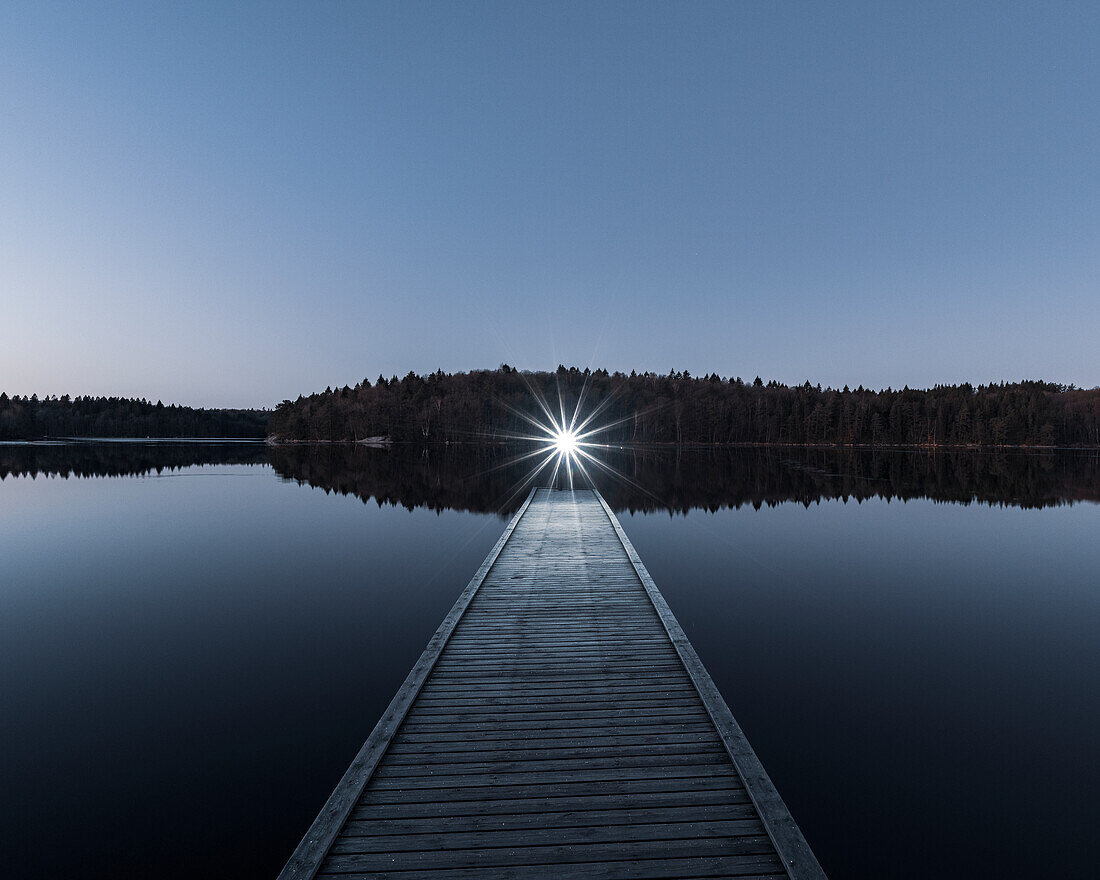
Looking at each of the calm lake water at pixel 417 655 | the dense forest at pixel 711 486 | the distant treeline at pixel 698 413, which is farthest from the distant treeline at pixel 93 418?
the calm lake water at pixel 417 655

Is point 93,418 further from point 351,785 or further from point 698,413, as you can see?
point 351,785

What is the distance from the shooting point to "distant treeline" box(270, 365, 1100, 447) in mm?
122500

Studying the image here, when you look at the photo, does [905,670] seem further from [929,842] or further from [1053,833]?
[929,842]

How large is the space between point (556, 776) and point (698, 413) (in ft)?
435

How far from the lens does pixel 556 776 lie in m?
5.27

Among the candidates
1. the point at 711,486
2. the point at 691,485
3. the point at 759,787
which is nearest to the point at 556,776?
the point at 759,787

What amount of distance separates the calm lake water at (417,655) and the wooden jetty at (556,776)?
183 centimetres

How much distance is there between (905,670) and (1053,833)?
4319 millimetres

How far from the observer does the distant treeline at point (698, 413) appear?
402ft

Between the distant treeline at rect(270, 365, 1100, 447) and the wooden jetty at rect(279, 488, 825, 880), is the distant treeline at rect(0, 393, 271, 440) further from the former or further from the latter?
the wooden jetty at rect(279, 488, 825, 880)

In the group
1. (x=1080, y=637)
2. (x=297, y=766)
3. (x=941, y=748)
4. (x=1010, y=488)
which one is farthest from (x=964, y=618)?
(x=1010, y=488)

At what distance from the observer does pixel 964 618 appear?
1349cm

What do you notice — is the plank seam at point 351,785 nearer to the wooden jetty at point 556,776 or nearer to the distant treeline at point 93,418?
the wooden jetty at point 556,776

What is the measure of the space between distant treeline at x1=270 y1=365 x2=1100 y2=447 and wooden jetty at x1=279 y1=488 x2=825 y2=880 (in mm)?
127150
